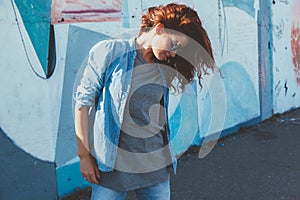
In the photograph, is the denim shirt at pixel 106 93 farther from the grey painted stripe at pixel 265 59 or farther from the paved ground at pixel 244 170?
the grey painted stripe at pixel 265 59

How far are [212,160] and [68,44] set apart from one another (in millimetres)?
2025

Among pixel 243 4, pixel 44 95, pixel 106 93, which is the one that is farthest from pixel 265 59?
pixel 106 93

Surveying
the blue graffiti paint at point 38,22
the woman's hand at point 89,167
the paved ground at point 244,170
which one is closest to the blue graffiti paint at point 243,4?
the paved ground at point 244,170

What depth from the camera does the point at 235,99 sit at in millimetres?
5402

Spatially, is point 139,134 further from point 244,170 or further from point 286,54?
point 286,54

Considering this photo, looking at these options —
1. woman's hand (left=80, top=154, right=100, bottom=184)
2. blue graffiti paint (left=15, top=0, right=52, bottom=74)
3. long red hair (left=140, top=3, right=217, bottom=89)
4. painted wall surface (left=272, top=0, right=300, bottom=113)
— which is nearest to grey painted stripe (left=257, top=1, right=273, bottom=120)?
painted wall surface (left=272, top=0, right=300, bottom=113)

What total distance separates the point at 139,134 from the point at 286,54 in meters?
5.28

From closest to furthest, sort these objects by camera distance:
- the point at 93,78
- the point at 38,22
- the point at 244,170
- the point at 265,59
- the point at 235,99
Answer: the point at 93,78
the point at 38,22
the point at 244,170
the point at 235,99
the point at 265,59

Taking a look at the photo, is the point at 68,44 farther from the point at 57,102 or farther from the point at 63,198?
the point at 63,198

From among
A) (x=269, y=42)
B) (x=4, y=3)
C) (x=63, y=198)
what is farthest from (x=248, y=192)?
(x=269, y=42)

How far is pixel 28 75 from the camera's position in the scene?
3010 millimetres

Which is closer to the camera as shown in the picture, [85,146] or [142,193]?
[85,146]

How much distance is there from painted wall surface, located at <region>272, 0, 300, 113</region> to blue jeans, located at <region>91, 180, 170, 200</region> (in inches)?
186

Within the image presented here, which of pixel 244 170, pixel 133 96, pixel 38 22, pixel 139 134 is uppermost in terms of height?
pixel 38 22
